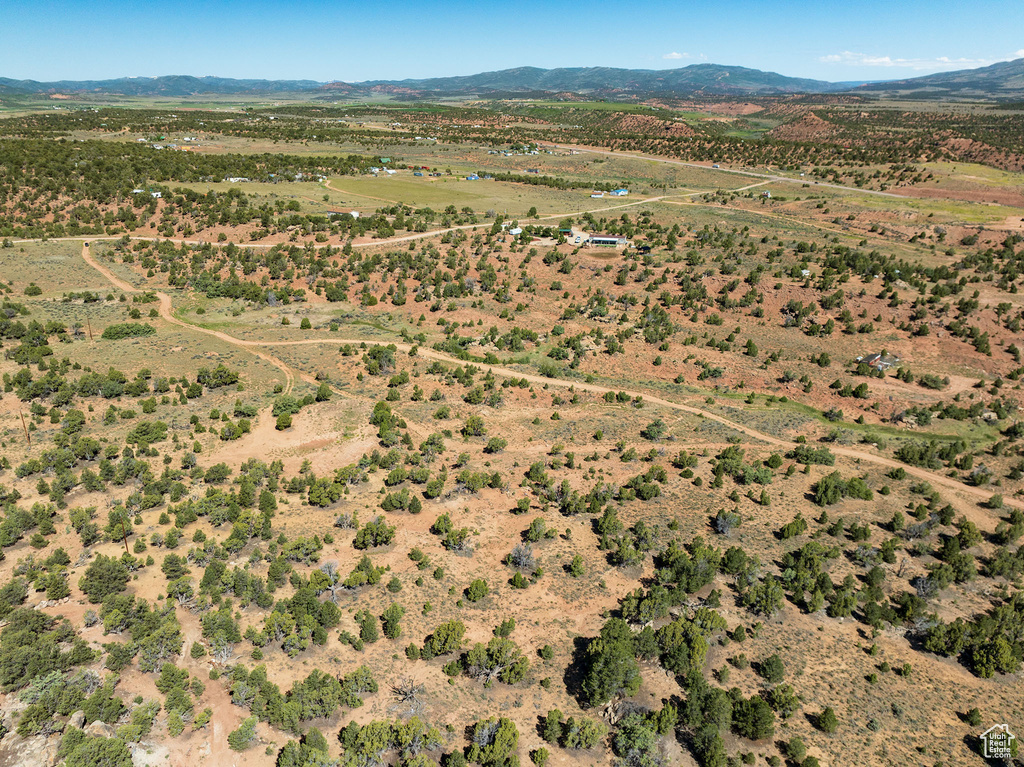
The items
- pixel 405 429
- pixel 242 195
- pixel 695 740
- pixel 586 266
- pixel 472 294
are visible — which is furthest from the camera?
pixel 242 195

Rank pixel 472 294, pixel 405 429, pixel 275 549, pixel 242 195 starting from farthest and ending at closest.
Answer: pixel 242 195 → pixel 472 294 → pixel 405 429 → pixel 275 549

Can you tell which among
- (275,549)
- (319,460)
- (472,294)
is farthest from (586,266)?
(275,549)

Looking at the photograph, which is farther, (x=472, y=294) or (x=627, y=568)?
(x=472, y=294)

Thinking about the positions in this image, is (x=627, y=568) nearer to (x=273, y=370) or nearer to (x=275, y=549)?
(x=275, y=549)

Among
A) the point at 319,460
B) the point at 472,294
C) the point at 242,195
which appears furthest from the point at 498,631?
the point at 242,195

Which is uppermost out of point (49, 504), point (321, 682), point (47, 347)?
point (47, 347)

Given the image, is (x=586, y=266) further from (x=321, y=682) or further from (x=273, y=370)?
(x=321, y=682)

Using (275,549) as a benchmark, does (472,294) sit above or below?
above
